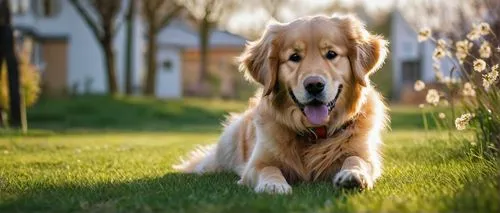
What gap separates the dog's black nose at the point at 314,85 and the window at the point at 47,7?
102 feet

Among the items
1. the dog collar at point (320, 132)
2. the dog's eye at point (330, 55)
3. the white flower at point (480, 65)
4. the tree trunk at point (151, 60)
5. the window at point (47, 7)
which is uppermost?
the window at point (47, 7)

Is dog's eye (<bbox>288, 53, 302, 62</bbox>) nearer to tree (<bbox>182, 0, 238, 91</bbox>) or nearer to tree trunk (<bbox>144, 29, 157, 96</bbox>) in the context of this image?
tree trunk (<bbox>144, 29, 157, 96</bbox>)

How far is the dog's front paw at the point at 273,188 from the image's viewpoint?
4.43 metres

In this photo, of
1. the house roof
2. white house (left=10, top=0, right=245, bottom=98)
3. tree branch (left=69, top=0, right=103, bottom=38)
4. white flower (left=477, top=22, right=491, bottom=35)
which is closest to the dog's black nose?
white flower (left=477, top=22, right=491, bottom=35)

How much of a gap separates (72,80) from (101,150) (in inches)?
1075

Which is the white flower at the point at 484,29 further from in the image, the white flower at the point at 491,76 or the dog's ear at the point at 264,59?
the dog's ear at the point at 264,59

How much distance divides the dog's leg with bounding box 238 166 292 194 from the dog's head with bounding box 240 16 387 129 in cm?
51

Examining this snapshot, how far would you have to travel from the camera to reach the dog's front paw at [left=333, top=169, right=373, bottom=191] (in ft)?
14.3

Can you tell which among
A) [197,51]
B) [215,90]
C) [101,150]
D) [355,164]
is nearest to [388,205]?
[355,164]

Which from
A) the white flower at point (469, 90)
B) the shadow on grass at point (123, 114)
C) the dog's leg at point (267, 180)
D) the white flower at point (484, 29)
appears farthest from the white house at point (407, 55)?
the dog's leg at point (267, 180)

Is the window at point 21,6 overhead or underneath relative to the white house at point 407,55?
overhead

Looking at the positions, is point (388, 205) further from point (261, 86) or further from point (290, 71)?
point (261, 86)

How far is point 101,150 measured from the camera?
8891 millimetres

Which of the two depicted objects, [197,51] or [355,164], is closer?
[355,164]
